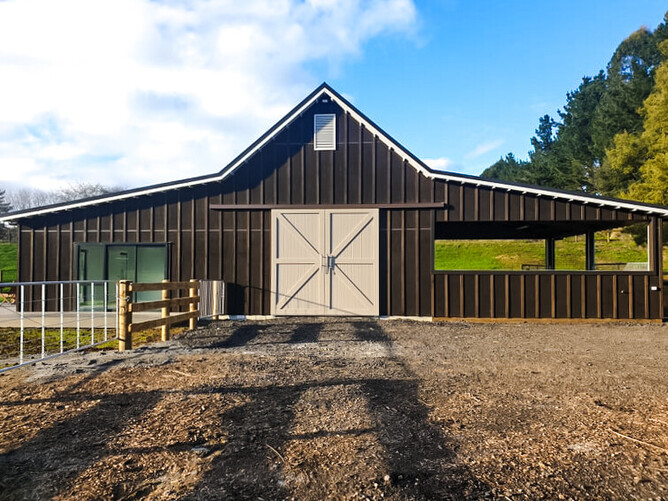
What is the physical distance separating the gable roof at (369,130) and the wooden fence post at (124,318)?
490 cm

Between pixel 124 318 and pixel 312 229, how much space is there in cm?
575

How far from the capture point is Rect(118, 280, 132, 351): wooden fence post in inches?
294

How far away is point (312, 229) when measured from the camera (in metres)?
12.1

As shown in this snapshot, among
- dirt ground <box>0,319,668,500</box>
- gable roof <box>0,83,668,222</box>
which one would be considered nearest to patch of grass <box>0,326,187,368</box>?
dirt ground <box>0,319,668,500</box>

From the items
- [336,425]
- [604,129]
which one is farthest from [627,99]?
[336,425]

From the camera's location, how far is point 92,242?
12102 mm

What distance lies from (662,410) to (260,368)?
4.68 meters

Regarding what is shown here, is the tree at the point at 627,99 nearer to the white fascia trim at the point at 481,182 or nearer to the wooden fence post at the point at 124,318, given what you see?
the white fascia trim at the point at 481,182

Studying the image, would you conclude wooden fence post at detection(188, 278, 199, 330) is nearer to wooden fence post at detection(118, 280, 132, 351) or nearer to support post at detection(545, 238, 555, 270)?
wooden fence post at detection(118, 280, 132, 351)

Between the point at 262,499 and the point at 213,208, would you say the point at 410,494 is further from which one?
the point at 213,208

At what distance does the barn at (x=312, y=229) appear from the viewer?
11.6 m

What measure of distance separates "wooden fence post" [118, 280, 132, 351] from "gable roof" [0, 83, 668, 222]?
16.1 feet

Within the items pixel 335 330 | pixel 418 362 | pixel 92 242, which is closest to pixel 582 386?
pixel 418 362

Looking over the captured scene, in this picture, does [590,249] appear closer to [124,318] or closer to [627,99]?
[124,318]
